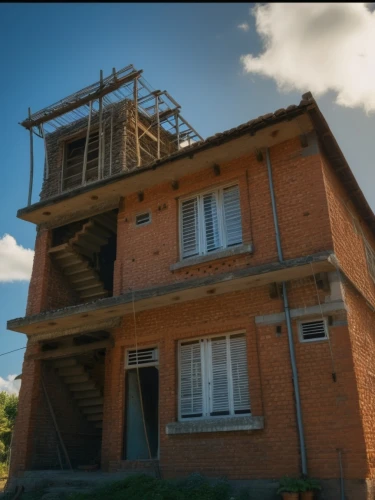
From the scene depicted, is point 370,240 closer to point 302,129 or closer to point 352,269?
point 352,269

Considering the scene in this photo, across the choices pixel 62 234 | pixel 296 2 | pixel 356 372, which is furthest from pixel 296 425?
pixel 62 234

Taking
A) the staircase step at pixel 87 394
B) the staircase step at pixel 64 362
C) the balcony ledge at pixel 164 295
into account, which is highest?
the balcony ledge at pixel 164 295

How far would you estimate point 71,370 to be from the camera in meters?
13.0

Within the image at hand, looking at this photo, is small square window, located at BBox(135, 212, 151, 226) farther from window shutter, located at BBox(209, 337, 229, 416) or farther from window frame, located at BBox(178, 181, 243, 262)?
window shutter, located at BBox(209, 337, 229, 416)

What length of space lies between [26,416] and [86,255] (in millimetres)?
4821

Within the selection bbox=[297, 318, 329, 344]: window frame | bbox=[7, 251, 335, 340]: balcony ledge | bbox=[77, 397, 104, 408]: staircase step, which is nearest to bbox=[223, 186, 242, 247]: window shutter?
bbox=[7, 251, 335, 340]: balcony ledge

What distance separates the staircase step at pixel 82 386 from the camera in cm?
1314

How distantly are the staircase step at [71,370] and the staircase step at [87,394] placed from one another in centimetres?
71

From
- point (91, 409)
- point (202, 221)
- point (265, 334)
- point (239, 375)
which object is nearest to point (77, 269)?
point (91, 409)

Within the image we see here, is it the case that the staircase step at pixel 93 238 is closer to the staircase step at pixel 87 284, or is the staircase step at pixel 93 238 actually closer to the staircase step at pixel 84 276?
the staircase step at pixel 84 276

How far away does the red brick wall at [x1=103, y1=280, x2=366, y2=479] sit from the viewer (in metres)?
8.18

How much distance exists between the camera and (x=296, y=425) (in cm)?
851

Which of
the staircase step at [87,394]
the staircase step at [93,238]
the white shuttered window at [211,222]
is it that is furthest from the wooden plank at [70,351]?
the staircase step at [93,238]

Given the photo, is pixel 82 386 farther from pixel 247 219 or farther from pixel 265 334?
pixel 247 219
